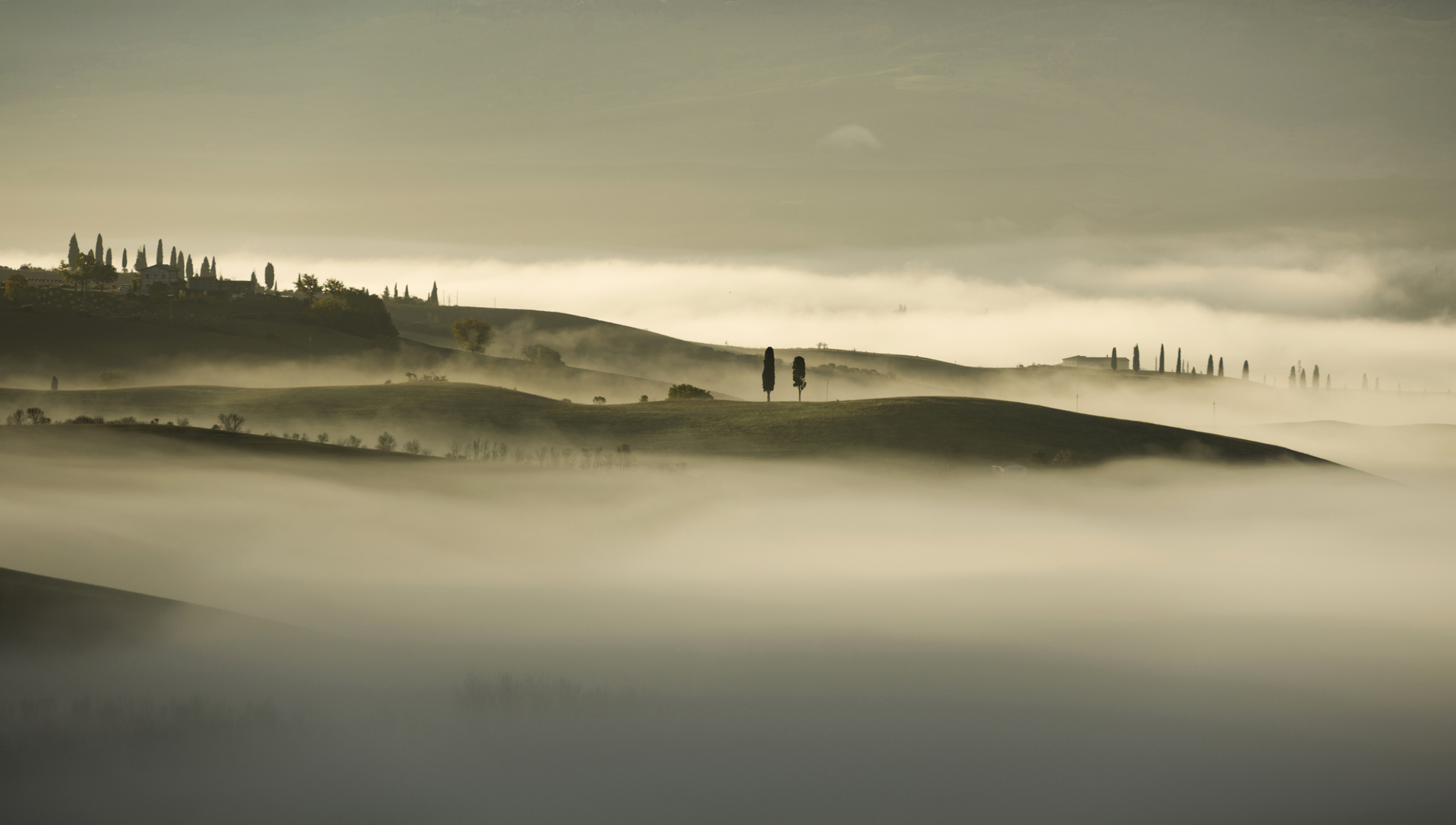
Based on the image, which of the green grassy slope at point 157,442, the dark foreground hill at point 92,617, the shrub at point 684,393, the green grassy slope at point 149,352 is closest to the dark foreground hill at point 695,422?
the green grassy slope at point 157,442

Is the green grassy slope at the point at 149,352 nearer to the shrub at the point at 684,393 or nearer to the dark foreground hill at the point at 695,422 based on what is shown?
the dark foreground hill at the point at 695,422

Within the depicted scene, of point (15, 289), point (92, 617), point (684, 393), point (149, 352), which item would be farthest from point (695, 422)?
point (15, 289)

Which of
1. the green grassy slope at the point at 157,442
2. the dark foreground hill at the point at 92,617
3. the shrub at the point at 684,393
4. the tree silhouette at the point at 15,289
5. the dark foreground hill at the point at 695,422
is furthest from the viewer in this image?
the tree silhouette at the point at 15,289

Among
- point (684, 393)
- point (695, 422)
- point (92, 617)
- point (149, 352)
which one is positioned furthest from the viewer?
point (149, 352)

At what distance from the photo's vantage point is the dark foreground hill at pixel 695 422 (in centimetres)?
10544

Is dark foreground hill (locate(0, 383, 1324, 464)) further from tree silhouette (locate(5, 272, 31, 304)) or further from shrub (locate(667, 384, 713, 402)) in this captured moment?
tree silhouette (locate(5, 272, 31, 304))

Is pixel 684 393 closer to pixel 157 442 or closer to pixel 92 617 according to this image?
pixel 157 442

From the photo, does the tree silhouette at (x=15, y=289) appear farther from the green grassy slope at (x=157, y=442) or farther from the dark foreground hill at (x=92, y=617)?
the dark foreground hill at (x=92, y=617)

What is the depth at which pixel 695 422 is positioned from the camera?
374ft

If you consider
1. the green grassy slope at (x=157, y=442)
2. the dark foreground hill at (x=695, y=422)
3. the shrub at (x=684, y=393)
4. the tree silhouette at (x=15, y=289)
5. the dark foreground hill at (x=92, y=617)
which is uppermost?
the tree silhouette at (x=15, y=289)

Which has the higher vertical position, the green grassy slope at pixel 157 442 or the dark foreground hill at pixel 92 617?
the green grassy slope at pixel 157 442

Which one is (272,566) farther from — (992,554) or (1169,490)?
(1169,490)

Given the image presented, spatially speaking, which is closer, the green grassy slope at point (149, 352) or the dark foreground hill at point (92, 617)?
the dark foreground hill at point (92, 617)

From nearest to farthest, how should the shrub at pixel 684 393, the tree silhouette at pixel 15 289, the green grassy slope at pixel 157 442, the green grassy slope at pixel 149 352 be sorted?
the green grassy slope at pixel 157 442 → the shrub at pixel 684 393 → the green grassy slope at pixel 149 352 → the tree silhouette at pixel 15 289
